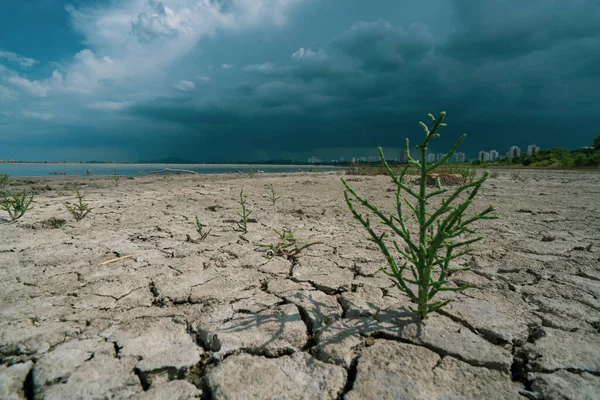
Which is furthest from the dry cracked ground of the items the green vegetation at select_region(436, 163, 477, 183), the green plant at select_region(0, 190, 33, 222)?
the green vegetation at select_region(436, 163, 477, 183)

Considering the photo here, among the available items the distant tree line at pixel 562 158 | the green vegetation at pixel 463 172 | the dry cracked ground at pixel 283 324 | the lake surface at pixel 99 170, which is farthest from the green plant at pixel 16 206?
the distant tree line at pixel 562 158

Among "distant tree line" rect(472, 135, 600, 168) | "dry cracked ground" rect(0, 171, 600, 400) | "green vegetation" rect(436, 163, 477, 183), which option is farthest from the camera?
"distant tree line" rect(472, 135, 600, 168)

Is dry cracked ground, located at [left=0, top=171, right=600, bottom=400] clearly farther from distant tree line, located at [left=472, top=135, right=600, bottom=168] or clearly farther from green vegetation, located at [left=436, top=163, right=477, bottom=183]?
distant tree line, located at [left=472, top=135, right=600, bottom=168]

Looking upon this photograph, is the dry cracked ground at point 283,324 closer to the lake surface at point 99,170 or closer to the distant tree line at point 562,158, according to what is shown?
the lake surface at point 99,170

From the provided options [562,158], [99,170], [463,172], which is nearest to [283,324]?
[463,172]

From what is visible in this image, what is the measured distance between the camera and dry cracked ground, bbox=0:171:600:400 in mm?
941

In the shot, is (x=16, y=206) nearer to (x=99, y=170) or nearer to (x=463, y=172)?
(x=463, y=172)

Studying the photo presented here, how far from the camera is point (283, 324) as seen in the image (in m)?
1.25

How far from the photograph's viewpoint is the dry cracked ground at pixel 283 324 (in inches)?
37.1

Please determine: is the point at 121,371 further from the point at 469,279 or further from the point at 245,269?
the point at 469,279

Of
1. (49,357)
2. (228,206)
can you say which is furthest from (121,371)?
(228,206)

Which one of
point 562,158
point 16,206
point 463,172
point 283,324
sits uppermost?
point 562,158

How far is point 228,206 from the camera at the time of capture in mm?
4035

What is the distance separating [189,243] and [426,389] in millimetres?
2008
